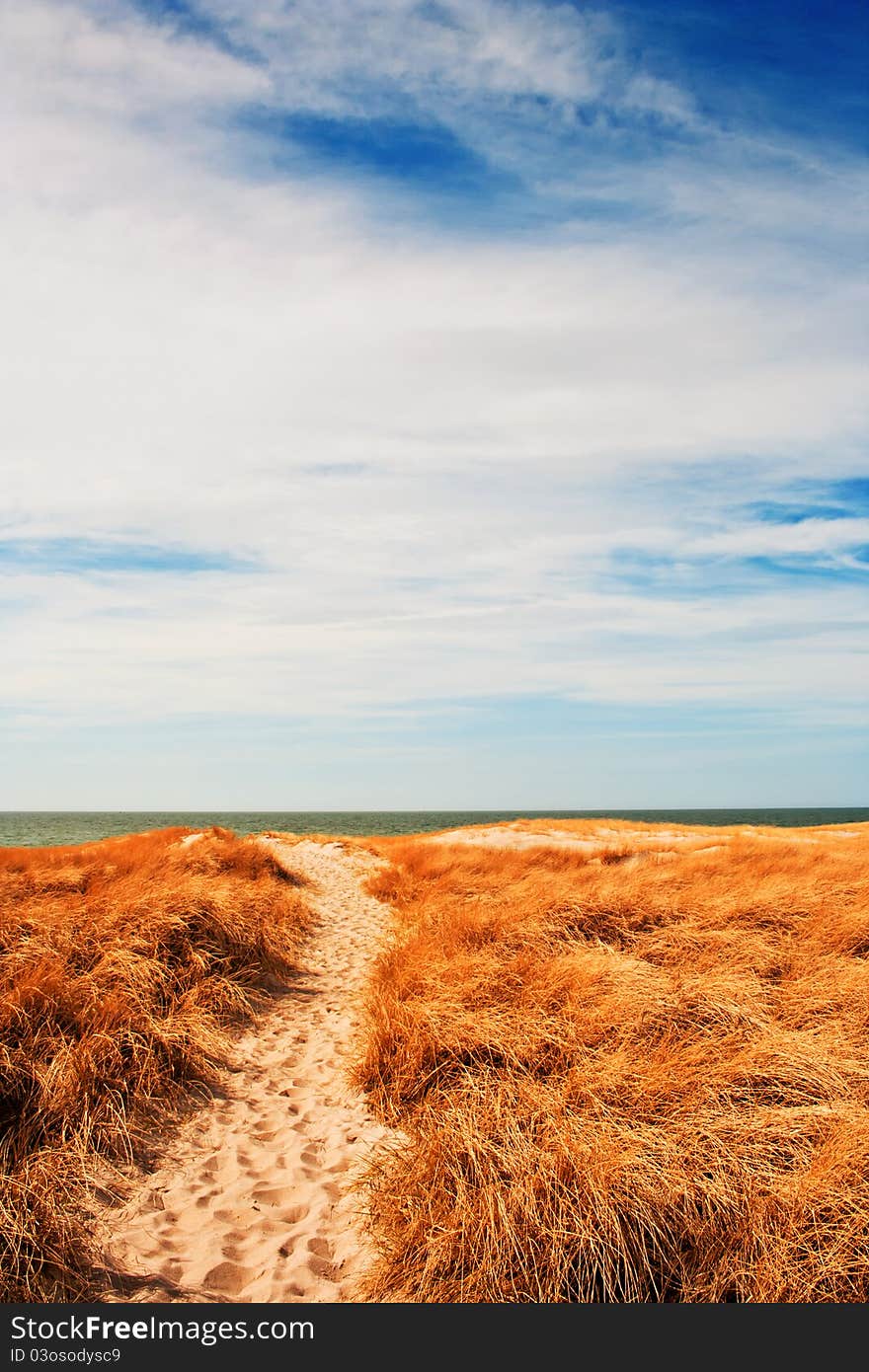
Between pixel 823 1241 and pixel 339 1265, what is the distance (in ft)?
9.58

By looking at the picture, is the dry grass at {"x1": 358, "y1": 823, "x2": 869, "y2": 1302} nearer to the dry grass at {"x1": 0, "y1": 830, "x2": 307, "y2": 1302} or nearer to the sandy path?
the sandy path

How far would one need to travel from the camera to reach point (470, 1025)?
A: 670cm

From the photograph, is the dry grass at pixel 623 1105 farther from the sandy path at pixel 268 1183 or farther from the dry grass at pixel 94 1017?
the dry grass at pixel 94 1017

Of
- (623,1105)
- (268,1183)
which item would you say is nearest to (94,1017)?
(268,1183)

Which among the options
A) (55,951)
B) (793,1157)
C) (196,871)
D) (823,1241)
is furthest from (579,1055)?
(196,871)

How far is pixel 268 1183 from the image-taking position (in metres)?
5.33

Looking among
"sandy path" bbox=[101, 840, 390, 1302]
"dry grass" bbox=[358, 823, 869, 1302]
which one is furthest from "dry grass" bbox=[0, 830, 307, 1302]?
"dry grass" bbox=[358, 823, 869, 1302]

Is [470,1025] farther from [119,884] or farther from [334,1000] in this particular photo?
[119,884]

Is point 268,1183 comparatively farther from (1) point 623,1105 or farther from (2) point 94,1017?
(1) point 623,1105

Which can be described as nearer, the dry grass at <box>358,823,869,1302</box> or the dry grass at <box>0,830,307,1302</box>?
the dry grass at <box>358,823,869,1302</box>

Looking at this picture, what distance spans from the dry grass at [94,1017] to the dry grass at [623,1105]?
1.87 metres

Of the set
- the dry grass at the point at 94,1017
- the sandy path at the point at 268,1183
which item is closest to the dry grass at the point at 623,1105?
the sandy path at the point at 268,1183

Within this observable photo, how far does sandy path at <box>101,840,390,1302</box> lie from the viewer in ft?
14.1

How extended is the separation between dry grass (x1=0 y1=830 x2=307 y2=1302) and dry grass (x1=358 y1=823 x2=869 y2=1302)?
6.15 ft
